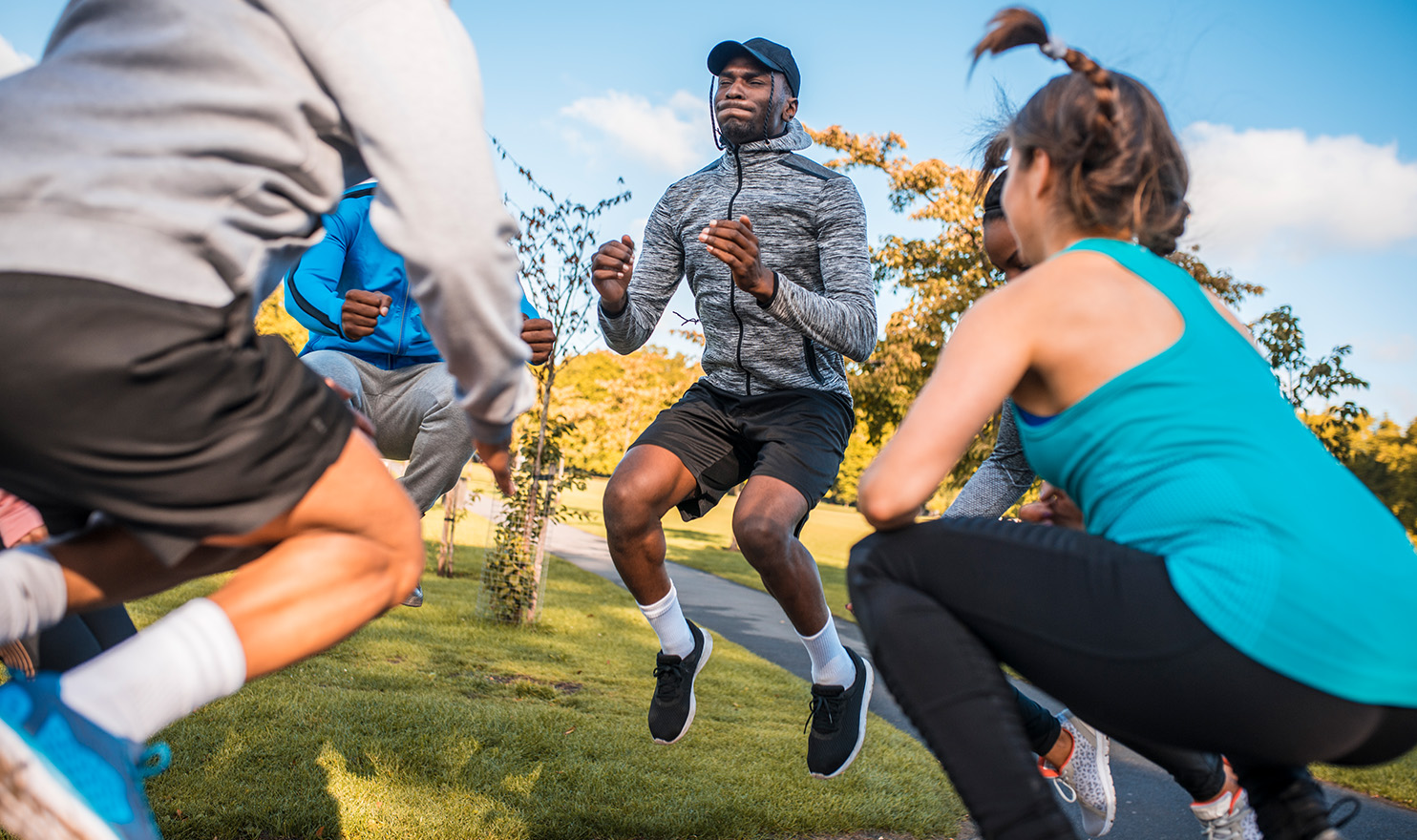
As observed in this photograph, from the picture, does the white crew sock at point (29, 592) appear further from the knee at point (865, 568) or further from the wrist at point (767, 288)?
the wrist at point (767, 288)

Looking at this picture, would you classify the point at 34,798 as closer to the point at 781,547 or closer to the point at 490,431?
the point at 490,431

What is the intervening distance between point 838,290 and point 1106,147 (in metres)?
A: 1.71

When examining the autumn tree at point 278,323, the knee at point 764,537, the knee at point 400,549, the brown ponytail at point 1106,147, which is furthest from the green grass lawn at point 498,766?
the autumn tree at point 278,323

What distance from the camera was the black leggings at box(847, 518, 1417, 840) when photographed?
4.68 feet

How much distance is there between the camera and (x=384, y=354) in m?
3.59

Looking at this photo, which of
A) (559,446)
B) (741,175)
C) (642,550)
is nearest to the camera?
(642,550)

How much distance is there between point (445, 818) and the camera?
3396 mm

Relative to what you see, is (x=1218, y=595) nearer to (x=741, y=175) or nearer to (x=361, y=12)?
(x=361, y=12)

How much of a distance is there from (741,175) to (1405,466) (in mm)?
38013

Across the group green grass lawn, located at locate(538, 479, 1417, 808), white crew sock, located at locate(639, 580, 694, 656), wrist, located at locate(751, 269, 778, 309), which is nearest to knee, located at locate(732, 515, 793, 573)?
white crew sock, located at locate(639, 580, 694, 656)

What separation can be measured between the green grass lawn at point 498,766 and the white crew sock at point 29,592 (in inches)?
75.9

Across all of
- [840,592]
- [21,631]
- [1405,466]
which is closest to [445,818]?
[21,631]

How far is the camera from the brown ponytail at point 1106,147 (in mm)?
1709

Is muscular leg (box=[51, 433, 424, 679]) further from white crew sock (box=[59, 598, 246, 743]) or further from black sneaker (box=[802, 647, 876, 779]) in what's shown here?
black sneaker (box=[802, 647, 876, 779])
